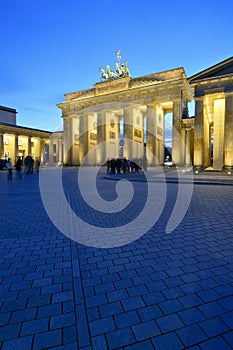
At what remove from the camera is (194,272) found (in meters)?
2.63

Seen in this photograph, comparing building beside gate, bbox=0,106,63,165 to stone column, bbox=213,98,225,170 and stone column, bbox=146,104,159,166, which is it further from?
→ stone column, bbox=213,98,225,170

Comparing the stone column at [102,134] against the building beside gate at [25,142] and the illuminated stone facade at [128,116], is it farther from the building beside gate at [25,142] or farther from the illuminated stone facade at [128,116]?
the building beside gate at [25,142]

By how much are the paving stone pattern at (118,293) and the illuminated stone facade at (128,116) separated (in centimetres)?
2742

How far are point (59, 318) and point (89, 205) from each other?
4842 millimetres

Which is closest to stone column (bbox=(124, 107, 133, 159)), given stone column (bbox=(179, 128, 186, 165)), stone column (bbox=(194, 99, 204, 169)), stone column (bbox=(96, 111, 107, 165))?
stone column (bbox=(96, 111, 107, 165))

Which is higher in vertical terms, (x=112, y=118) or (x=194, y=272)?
(x=112, y=118)

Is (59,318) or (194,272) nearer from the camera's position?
(59,318)

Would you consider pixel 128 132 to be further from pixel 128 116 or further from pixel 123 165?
pixel 123 165

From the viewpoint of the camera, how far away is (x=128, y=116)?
34.6 meters

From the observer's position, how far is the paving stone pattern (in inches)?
64.6

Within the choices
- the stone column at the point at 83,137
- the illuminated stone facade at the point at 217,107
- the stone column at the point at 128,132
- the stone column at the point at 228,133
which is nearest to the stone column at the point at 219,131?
the illuminated stone facade at the point at 217,107

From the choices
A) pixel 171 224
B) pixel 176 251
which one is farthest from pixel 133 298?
pixel 171 224

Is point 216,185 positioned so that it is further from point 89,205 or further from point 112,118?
point 112,118

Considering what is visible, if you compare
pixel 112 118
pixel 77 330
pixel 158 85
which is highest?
pixel 158 85
